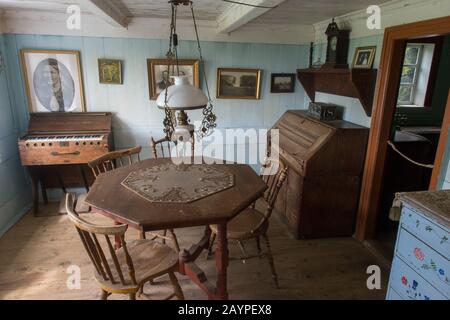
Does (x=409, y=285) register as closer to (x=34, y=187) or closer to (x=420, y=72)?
(x=420, y=72)

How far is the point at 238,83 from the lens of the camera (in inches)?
147

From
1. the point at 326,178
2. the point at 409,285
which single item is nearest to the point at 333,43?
the point at 326,178

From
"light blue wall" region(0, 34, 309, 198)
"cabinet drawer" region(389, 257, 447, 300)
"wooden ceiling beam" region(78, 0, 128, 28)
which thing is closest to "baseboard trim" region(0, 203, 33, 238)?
"light blue wall" region(0, 34, 309, 198)

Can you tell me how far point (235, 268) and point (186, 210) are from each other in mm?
1044

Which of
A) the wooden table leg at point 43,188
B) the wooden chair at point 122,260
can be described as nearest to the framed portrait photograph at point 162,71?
the wooden table leg at point 43,188

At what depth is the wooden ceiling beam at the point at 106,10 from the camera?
83.0 inches

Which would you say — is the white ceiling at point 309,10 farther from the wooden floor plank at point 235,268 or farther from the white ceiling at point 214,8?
the wooden floor plank at point 235,268

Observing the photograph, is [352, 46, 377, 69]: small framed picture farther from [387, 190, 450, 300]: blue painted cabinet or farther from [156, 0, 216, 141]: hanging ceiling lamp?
[156, 0, 216, 141]: hanging ceiling lamp

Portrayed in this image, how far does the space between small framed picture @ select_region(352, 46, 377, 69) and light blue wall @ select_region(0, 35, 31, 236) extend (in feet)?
11.5

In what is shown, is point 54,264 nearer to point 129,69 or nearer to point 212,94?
point 129,69

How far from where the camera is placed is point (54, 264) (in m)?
2.47

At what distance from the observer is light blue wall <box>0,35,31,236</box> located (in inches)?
120

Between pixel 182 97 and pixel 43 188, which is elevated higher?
pixel 182 97

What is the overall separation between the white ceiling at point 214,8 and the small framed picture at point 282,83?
68 centimetres
